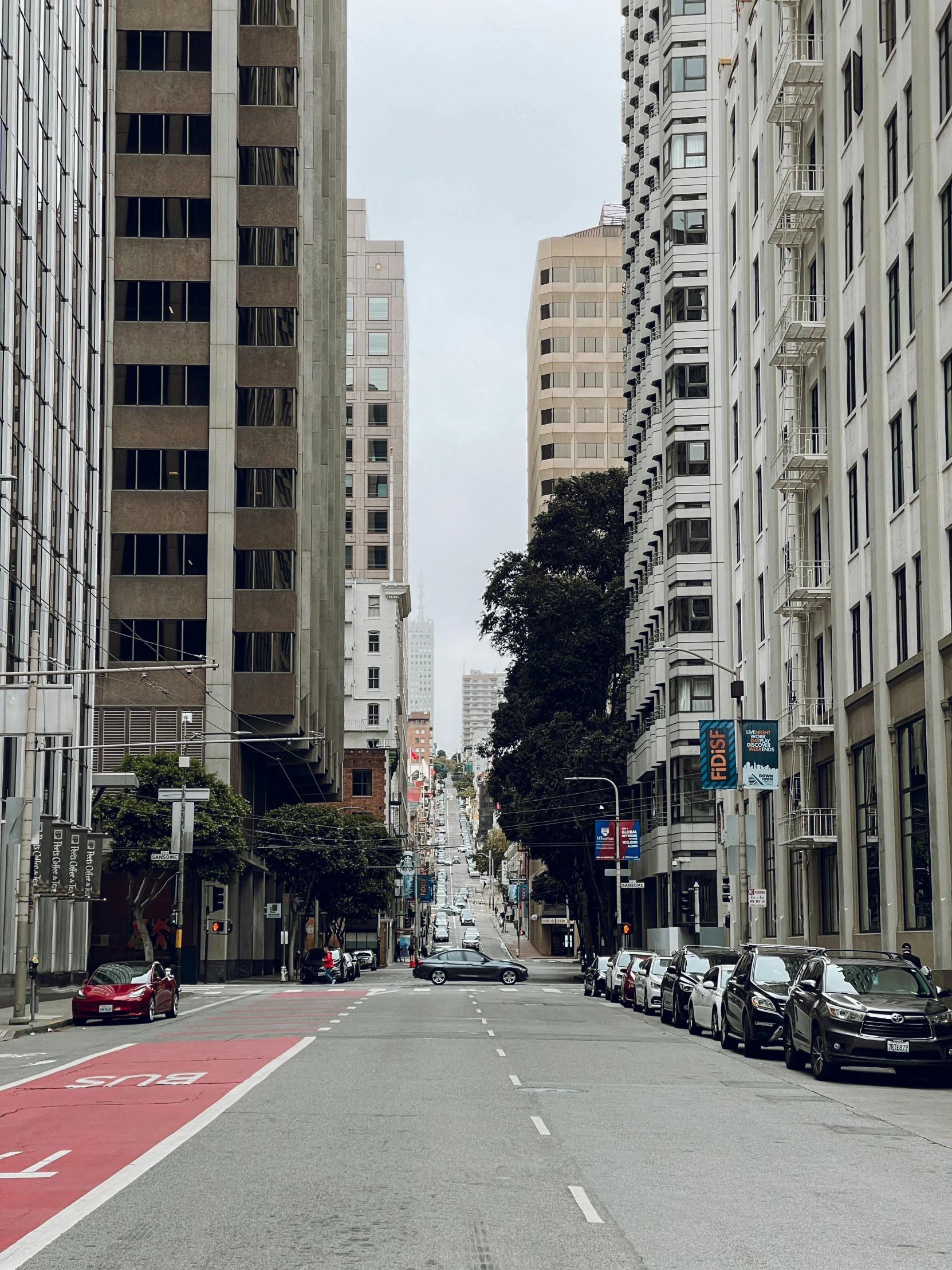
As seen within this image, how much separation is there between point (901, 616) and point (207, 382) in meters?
41.7

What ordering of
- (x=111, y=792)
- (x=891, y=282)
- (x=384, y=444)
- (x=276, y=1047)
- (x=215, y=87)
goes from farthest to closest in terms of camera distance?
1. (x=384, y=444)
2. (x=215, y=87)
3. (x=111, y=792)
4. (x=891, y=282)
5. (x=276, y=1047)

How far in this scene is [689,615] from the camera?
7362cm

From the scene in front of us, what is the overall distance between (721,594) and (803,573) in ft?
57.0

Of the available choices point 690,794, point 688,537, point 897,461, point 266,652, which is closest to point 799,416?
point 897,461

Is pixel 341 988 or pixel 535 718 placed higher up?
pixel 535 718

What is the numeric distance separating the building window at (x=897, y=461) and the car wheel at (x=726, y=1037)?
13.2m

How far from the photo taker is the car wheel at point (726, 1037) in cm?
2944

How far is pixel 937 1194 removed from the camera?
12.8m

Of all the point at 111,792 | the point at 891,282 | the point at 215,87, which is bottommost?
the point at 111,792

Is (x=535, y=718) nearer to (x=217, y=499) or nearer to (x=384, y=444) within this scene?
(x=217, y=499)

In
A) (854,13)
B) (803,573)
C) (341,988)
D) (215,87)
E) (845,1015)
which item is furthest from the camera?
(215,87)

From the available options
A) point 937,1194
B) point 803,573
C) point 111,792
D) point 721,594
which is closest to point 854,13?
point 803,573

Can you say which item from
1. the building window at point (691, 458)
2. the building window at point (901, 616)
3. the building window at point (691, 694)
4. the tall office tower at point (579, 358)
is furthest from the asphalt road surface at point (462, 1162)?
the tall office tower at point (579, 358)

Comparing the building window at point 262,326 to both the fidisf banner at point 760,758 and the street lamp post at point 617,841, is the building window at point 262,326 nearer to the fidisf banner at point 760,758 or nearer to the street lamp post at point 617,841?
the street lamp post at point 617,841
